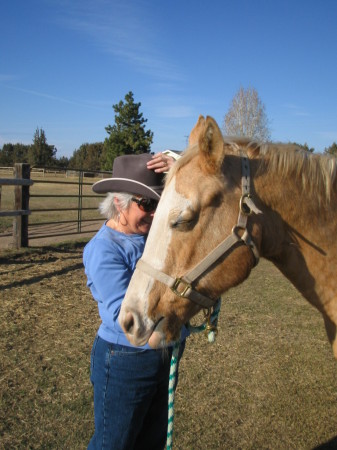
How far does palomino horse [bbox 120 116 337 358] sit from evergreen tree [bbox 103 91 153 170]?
29.5 meters

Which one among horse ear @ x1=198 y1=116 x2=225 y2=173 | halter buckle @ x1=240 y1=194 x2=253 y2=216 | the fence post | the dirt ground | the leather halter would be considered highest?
horse ear @ x1=198 y1=116 x2=225 y2=173

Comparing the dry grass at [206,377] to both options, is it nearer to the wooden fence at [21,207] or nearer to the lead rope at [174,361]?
the lead rope at [174,361]

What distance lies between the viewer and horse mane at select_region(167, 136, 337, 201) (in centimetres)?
176

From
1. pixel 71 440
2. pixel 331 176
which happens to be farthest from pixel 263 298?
pixel 331 176

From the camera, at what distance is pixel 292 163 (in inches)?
70.2

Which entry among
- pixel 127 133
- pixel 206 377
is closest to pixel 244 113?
pixel 127 133

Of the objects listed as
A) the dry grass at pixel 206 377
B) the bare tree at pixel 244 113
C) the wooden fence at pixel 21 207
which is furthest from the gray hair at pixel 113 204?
the bare tree at pixel 244 113

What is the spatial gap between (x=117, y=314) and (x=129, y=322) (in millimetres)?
223

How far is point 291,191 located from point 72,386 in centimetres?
282

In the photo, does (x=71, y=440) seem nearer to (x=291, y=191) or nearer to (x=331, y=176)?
(x=291, y=191)

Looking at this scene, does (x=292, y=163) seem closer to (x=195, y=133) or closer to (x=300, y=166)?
(x=300, y=166)

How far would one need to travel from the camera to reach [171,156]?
203 centimetres

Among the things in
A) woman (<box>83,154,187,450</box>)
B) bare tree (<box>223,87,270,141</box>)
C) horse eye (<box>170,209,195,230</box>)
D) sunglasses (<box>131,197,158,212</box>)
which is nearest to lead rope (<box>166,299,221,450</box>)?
woman (<box>83,154,187,450</box>)

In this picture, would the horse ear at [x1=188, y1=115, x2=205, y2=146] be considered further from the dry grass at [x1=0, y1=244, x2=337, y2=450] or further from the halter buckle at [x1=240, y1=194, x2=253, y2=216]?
the dry grass at [x1=0, y1=244, x2=337, y2=450]
